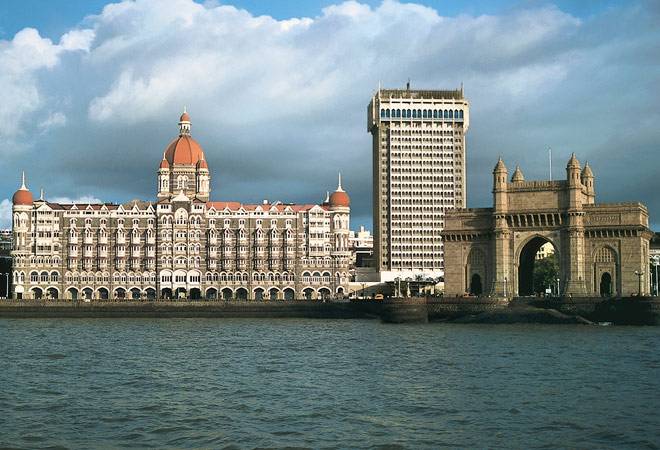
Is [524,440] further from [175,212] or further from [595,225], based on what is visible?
Answer: [175,212]

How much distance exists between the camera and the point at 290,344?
80438 millimetres

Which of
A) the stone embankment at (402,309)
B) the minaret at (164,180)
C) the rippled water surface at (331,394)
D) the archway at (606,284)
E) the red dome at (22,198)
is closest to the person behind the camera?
the rippled water surface at (331,394)

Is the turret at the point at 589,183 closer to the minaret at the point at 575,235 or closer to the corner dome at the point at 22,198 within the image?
the minaret at the point at 575,235

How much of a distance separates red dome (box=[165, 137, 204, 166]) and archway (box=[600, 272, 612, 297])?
88.3 meters

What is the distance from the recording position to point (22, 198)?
169500mm

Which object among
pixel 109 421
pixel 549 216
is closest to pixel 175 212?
pixel 549 216

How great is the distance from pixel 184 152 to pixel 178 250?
77.7 feet

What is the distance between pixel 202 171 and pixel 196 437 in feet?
A: 492

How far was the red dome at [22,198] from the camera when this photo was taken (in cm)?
16925

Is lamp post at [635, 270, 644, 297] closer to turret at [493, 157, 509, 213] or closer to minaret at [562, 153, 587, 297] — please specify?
minaret at [562, 153, 587, 297]

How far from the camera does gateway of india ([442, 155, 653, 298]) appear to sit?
122750 mm

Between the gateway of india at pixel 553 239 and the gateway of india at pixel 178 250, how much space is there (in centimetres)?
4364

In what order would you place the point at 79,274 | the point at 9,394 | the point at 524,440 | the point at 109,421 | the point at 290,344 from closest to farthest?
the point at 524,440
the point at 109,421
the point at 9,394
the point at 290,344
the point at 79,274

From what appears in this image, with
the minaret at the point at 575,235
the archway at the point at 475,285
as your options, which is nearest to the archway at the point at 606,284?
the minaret at the point at 575,235
